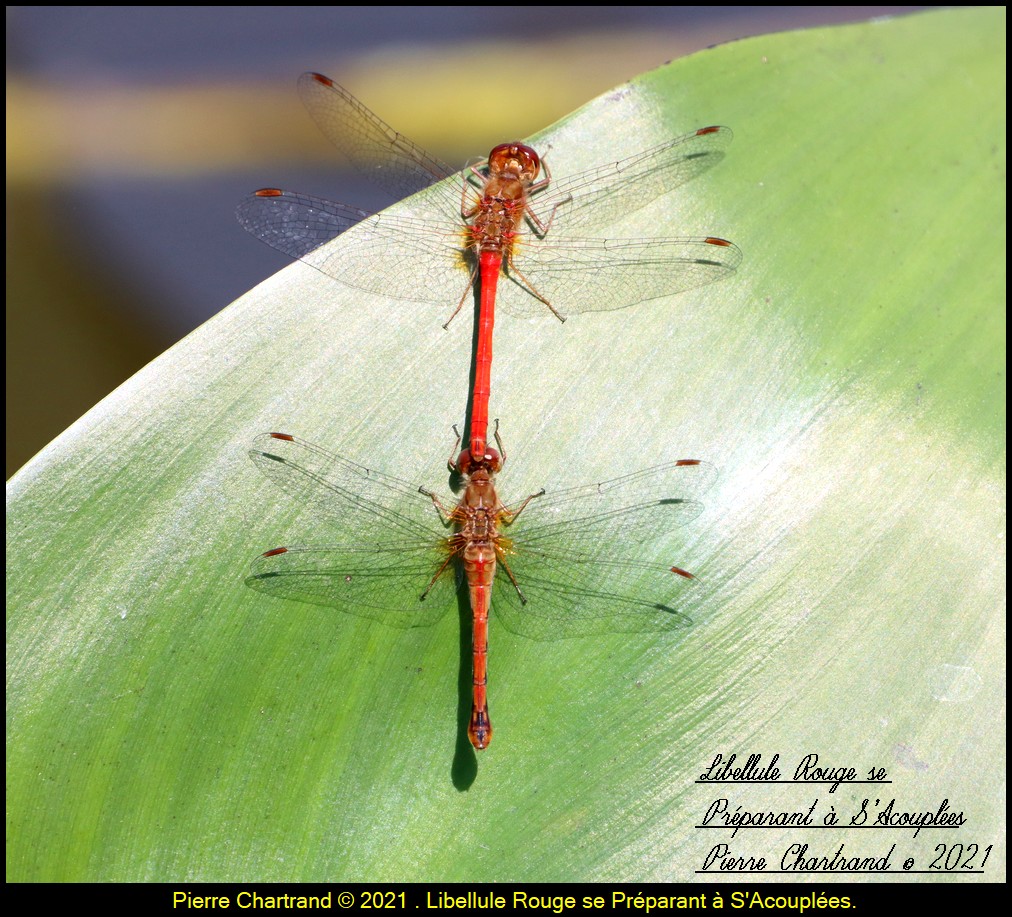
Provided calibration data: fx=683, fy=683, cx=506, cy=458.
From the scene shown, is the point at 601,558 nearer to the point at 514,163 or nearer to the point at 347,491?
the point at 347,491

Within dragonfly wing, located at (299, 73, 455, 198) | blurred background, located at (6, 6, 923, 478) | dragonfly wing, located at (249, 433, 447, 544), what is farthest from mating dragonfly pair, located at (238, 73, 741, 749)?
blurred background, located at (6, 6, 923, 478)

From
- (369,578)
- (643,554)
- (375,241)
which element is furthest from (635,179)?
(369,578)

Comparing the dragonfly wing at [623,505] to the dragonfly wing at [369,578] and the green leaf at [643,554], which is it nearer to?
the green leaf at [643,554]

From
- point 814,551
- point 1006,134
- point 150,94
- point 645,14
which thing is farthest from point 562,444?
point 645,14

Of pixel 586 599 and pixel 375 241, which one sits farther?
pixel 375 241

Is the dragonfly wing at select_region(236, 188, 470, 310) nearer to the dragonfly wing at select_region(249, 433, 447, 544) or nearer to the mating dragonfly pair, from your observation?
the mating dragonfly pair

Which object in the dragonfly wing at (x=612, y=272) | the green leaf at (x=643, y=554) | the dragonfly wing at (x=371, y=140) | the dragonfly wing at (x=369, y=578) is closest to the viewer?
the green leaf at (x=643, y=554)

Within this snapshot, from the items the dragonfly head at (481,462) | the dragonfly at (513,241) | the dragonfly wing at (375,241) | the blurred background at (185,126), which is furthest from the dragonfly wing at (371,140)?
the blurred background at (185,126)
